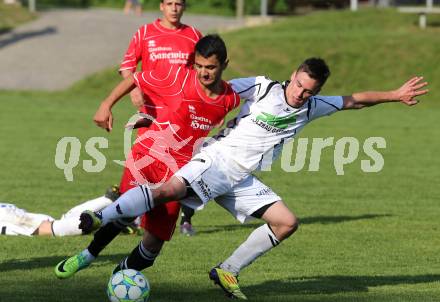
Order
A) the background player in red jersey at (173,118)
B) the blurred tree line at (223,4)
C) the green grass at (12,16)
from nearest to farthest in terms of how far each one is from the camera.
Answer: the background player in red jersey at (173,118)
the green grass at (12,16)
the blurred tree line at (223,4)

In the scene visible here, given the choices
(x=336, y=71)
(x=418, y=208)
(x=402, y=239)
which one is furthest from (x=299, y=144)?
(x=336, y=71)

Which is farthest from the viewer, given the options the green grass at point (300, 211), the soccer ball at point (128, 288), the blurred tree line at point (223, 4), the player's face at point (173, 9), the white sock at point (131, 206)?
the blurred tree line at point (223, 4)

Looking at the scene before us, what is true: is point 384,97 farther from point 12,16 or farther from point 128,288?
point 12,16

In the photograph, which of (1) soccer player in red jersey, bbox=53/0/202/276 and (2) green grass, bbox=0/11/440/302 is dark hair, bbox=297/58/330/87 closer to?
(1) soccer player in red jersey, bbox=53/0/202/276

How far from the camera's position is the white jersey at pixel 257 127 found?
7.88 m

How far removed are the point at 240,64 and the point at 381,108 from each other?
538cm

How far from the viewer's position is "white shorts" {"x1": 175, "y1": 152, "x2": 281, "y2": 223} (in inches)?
303

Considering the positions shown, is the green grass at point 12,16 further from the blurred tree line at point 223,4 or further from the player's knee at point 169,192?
the player's knee at point 169,192

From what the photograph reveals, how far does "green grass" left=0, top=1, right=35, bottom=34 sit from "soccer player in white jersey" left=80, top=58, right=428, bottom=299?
30963 mm

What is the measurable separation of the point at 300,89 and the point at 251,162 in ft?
2.11

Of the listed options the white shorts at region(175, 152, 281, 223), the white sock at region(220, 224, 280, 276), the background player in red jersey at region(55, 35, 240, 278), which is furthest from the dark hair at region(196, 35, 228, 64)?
the white sock at region(220, 224, 280, 276)

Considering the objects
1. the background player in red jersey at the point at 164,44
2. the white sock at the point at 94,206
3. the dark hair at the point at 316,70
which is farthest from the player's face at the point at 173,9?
the dark hair at the point at 316,70

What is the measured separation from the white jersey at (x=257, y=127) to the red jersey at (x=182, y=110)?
14 cm

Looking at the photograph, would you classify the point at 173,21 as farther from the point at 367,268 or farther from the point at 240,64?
the point at 240,64
